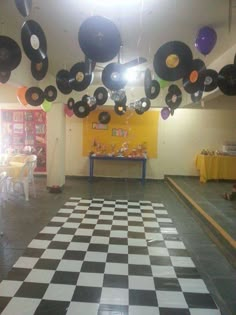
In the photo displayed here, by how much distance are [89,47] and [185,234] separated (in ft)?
10.0

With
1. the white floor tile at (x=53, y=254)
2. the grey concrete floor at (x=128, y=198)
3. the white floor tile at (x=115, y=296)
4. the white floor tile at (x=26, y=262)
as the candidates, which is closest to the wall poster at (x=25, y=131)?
the grey concrete floor at (x=128, y=198)

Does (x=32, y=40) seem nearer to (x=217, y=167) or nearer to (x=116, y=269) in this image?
(x=116, y=269)

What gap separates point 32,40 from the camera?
8.62ft

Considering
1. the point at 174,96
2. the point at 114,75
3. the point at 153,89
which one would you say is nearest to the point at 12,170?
the point at 114,75

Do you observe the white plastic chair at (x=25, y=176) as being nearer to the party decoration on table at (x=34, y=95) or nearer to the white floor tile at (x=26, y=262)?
the party decoration on table at (x=34, y=95)

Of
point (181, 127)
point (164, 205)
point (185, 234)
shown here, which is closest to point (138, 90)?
point (181, 127)

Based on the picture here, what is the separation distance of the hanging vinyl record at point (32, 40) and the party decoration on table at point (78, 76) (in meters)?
1.21

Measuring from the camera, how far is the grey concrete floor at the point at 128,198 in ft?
9.51

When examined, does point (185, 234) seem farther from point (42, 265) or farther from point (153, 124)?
point (153, 124)

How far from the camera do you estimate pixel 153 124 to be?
27.7 ft

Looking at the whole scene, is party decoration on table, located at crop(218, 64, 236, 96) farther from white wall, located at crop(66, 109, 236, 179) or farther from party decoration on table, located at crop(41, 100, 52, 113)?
white wall, located at crop(66, 109, 236, 179)

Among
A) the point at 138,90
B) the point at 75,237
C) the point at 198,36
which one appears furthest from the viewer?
the point at 138,90

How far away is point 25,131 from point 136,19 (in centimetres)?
635

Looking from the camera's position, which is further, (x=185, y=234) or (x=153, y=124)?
(x=153, y=124)
